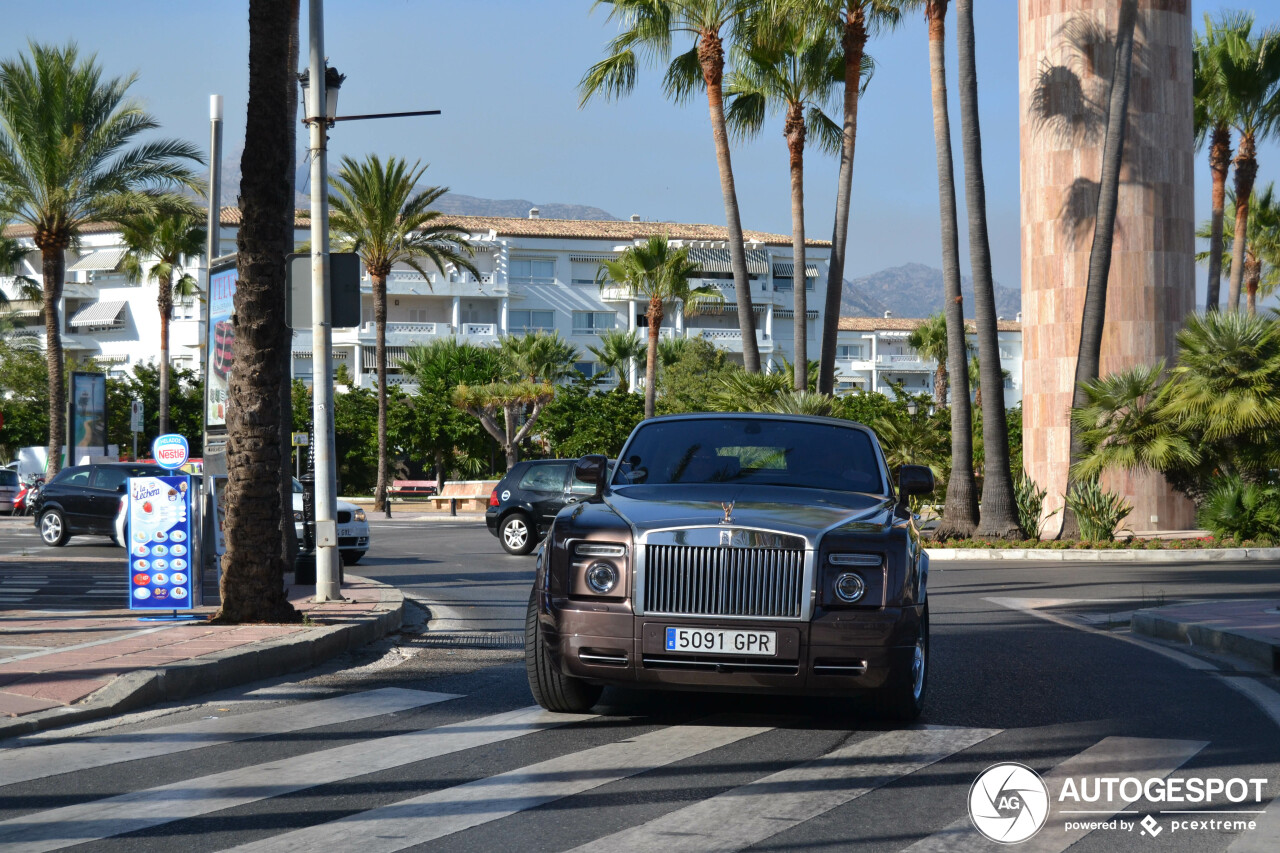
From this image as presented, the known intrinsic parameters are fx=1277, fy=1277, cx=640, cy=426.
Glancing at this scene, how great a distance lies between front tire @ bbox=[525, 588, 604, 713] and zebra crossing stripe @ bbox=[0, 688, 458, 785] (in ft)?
3.00

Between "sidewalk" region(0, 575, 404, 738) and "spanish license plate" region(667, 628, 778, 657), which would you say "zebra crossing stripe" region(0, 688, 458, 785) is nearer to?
"sidewalk" region(0, 575, 404, 738)

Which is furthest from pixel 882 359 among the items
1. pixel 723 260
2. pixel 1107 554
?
pixel 1107 554

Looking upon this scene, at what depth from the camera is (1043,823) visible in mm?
4922

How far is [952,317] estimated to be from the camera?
2417cm

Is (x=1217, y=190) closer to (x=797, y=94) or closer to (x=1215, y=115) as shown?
(x=1215, y=115)

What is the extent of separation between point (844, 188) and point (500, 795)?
83.7ft

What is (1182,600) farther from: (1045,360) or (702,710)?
(1045,360)

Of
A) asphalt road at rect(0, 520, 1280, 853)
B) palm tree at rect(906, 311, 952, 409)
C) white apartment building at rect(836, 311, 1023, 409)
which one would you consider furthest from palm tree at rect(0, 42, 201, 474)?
white apartment building at rect(836, 311, 1023, 409)

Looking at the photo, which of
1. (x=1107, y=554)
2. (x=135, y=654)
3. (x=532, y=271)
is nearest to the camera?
(x=135, y=654)

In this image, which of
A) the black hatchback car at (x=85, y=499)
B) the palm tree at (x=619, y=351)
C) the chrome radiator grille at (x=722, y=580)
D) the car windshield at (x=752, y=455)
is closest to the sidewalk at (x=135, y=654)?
the car windshield at (x=752, y=455)

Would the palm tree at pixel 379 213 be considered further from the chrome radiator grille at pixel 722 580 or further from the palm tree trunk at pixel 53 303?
the chrome radiator grille at pixel 722 580

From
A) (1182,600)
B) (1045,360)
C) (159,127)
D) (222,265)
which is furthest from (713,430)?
(159,127)

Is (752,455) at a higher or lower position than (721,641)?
higher

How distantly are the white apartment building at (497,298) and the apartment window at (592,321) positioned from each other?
0.22 feet
